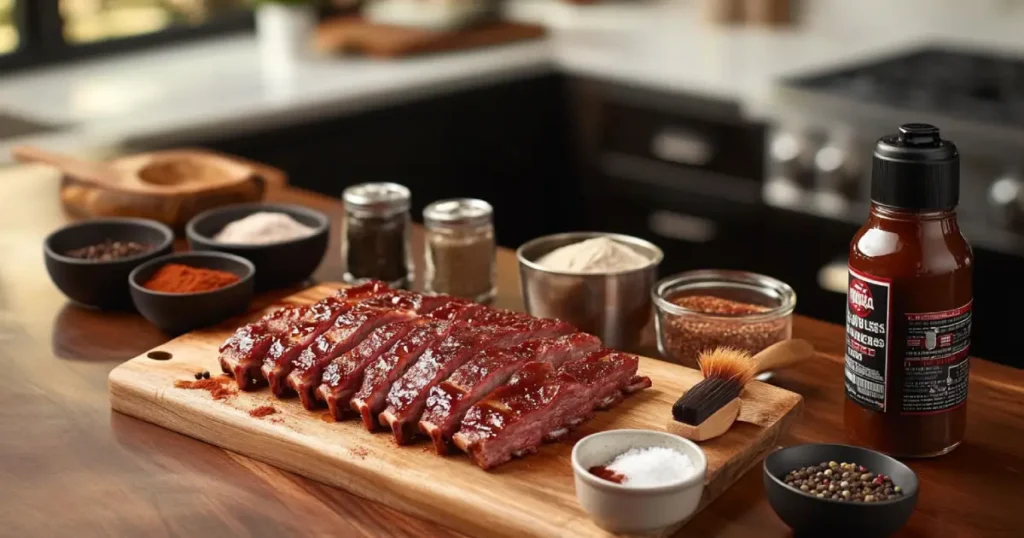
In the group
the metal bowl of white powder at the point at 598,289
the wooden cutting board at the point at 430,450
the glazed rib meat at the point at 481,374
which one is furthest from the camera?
the metal bowl of white powder at the point at 598,289

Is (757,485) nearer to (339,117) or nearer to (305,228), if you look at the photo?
(305,228)

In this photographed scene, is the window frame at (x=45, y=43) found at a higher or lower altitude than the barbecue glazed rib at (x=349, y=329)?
higher

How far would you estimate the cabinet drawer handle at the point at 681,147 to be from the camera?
3617 millimetres

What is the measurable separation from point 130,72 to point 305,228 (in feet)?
6.45

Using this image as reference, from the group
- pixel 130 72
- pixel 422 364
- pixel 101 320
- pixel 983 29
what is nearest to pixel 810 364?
pixel 422 364

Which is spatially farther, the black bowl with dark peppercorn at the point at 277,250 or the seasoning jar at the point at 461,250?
the black bowl with dark peppercorn at the point at 277,250

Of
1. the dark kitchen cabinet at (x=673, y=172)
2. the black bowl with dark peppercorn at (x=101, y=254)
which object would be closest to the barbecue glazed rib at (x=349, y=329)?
the black bowl with dark peppercorn at (x=101, y=254)

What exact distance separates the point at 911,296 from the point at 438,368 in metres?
0.53

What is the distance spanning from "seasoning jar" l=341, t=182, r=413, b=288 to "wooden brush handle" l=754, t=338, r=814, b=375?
2.08ft

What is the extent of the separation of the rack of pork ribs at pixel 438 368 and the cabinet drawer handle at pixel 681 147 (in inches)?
79.9

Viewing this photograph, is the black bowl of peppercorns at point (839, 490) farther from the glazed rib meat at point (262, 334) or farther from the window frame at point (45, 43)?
the window frame at point (45, 43)

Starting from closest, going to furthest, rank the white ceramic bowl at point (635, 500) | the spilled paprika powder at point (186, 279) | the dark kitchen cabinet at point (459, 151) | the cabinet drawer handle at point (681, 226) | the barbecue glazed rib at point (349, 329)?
the white ceramic bowl at point (635, 500), the barbecue glazed rib at point (349, 329), the spilled paprika powder at point (186, 279), the dark kitchen cabinet at point (459, 151), the cabinet drawer handle at point (681, 226)

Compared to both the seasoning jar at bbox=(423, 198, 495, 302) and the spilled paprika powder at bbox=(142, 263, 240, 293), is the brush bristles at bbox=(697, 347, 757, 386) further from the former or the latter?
the spilled paprika powder at bbox=(142, 263, 240, 293)

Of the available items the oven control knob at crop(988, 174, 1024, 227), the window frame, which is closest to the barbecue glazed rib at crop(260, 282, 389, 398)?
the oven control knob at crop(988, 174, 1024, 227)
